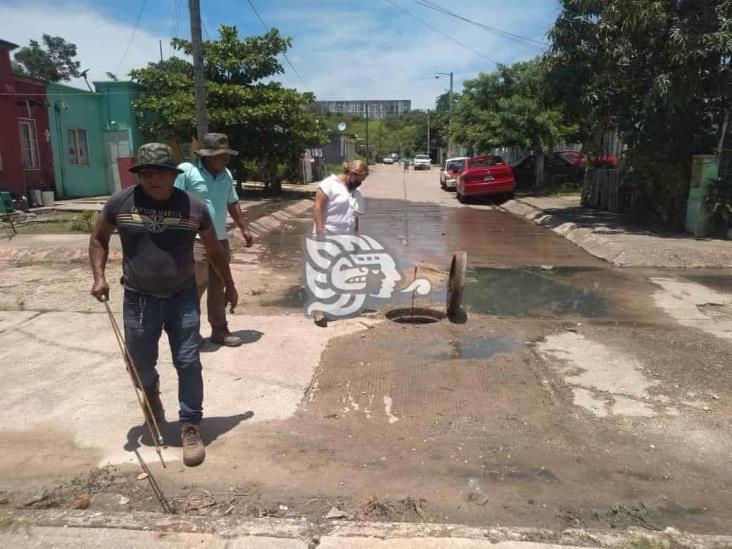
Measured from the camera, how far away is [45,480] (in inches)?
133

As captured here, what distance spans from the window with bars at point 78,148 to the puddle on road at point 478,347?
57.8 feet

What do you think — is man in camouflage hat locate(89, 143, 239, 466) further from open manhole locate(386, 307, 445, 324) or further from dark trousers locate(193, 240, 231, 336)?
open manhole locate(386, 307, 445, 324)

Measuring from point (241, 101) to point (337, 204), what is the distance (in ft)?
51.6

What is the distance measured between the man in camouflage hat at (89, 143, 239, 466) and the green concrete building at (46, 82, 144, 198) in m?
16.4

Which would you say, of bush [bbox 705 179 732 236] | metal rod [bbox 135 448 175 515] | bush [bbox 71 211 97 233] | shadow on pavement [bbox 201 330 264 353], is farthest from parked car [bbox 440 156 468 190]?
metal rod [bbox 135 448 175 515]

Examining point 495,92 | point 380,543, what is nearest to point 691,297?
point 380,543

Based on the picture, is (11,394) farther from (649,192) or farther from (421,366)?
(649,192)

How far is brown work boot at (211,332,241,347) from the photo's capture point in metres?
5.54

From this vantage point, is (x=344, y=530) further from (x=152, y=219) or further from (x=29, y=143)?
(x=29, y=143)

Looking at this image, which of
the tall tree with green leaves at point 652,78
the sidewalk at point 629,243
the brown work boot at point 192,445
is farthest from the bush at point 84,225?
the tall tree with green leaves at point 652,78

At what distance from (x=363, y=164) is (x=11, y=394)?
146 inches

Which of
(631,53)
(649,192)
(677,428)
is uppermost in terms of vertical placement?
(631,53)

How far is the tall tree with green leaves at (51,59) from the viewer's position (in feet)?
211
